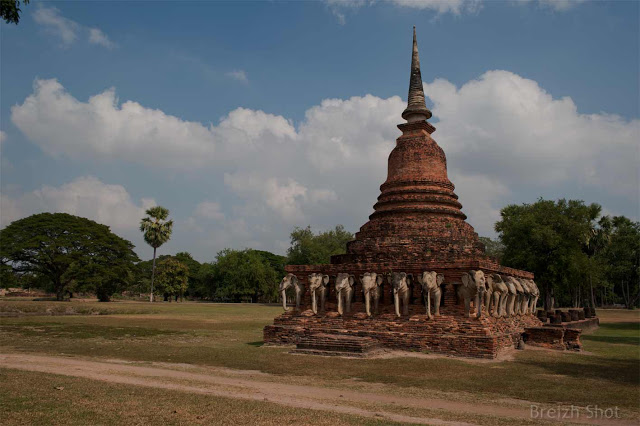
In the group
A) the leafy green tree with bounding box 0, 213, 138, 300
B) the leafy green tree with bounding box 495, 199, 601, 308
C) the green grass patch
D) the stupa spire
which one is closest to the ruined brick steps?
the green grass patch

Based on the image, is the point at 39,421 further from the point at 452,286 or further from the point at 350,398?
the point at 452,286

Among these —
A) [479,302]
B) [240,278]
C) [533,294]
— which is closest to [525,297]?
[533,294]

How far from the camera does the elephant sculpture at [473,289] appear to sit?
15.4 m

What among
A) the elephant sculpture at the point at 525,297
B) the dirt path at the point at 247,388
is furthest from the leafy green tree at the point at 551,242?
the dirt path at the point at 247,388

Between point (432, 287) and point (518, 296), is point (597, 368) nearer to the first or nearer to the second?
point (432, 287)

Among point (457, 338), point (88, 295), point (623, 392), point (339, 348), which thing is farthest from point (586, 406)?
point (88, 295)

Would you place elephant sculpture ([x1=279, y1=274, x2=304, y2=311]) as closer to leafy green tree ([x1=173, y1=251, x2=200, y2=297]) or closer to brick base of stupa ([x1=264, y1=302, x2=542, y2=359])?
brick base of stupa ([x1=264, y1=302, x2=542, y2=359])

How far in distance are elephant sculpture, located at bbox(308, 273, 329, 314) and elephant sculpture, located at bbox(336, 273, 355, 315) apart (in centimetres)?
71

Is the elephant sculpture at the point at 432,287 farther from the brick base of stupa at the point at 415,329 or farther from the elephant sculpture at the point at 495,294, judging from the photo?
the elephant sculpture at the point at 495,294

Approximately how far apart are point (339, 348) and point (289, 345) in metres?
2.95

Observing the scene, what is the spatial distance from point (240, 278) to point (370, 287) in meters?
52.6

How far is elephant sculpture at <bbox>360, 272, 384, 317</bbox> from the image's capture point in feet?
55.9

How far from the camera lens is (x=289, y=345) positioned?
17.2m

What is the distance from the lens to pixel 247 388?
9648 millimetres
